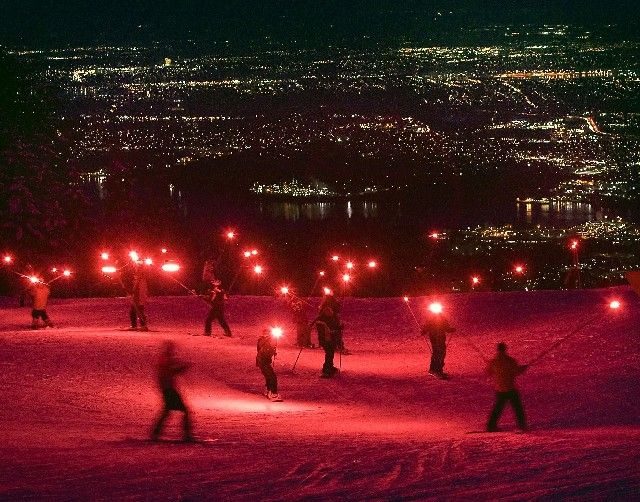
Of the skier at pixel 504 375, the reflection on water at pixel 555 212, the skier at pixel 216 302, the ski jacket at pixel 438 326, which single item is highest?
the reflection on water at pixel 555 212

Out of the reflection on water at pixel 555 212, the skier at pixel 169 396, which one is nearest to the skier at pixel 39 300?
the skier at pixel 169 396

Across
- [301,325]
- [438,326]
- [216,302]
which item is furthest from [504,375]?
[216,302]

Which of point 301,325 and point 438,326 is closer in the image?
point 438,326

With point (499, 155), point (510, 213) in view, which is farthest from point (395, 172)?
point (510, 213)

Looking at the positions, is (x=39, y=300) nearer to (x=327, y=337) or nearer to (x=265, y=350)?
(x=327, y=337)

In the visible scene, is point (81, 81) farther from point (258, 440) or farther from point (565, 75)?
point (258, 440)

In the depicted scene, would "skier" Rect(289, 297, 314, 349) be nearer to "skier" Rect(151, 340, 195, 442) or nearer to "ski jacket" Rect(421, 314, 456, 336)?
"ski jacket" Rect(421, 314, 456, 336)

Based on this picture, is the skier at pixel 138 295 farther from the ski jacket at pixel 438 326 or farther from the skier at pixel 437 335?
the ski jacket at pixel 438 326
